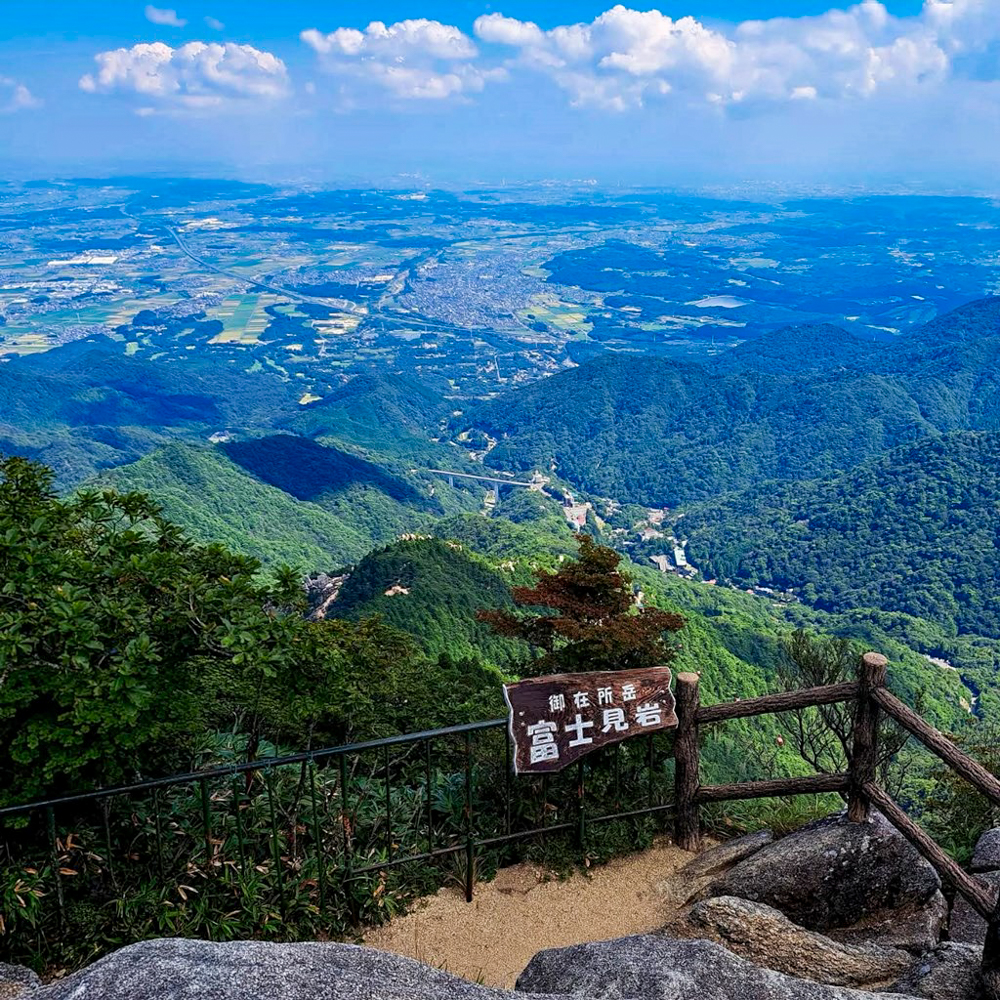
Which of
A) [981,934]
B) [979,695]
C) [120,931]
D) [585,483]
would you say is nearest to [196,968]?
[120,931]

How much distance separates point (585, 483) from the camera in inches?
4589

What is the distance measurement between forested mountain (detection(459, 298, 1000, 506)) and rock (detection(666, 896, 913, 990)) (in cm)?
10625

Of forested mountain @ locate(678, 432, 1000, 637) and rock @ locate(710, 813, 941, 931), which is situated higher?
rock @ locate(710, 813, 941, 931)

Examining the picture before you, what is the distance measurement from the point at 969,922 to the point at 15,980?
216 inches

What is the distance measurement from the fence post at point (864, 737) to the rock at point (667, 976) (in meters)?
1.60

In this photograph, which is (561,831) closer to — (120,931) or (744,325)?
(120,931)

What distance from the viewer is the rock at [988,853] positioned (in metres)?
5.35

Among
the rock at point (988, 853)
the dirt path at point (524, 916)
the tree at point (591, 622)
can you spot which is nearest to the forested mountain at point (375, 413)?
the tree at point (591, 622)

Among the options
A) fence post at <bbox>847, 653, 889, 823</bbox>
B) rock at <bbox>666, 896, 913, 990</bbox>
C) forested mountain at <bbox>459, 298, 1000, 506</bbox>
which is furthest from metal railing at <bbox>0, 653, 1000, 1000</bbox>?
forested mountain at <bbox>459, 298, 1000, 506</bbox>

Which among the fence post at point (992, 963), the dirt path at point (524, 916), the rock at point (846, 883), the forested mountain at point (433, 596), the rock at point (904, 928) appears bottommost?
the forested mountain at point (433, 596)

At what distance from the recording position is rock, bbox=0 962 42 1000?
3805mm

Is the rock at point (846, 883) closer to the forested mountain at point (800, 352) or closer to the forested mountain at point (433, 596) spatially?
the forested mountain at point (433, 596)

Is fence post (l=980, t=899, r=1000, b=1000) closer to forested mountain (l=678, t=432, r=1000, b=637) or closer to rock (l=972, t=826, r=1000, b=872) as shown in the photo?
rock (l=972, t=826, r=1000, b=872)

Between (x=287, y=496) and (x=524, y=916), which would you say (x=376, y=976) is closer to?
(x=524, y=916)
